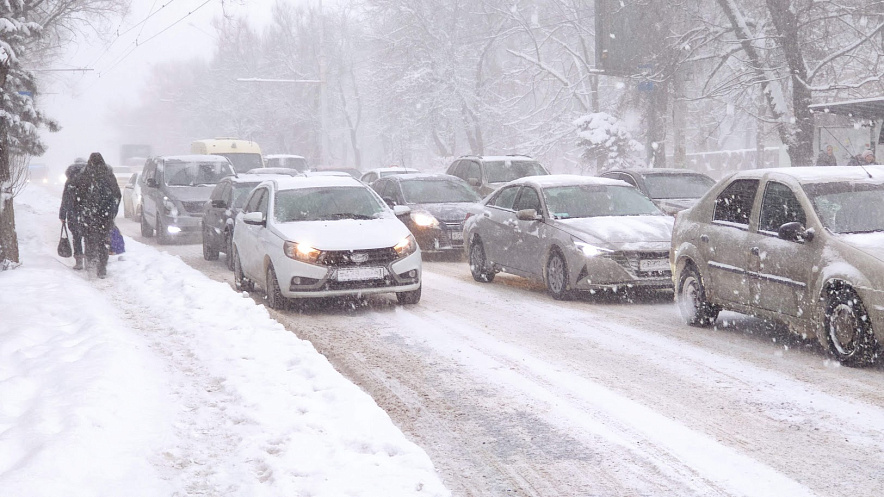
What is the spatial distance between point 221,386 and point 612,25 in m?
21.5

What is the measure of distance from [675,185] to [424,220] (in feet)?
14.2

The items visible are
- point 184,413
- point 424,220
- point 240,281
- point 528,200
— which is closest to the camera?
point 184,413

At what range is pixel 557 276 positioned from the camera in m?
12.1

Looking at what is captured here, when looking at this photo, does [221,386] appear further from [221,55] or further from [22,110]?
[221,55]

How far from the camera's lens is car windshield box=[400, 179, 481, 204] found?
18766 millimetres

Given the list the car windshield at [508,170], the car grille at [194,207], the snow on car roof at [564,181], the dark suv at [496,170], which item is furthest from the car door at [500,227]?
the car grille at [194,207]

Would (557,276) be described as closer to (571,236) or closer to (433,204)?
(571,236)

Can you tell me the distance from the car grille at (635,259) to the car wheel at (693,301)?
4.15ft

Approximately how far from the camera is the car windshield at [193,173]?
71.8 feet

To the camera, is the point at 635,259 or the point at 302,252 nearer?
the point at 302,252

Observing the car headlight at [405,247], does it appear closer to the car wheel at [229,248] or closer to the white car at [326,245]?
the white car at [326,245]

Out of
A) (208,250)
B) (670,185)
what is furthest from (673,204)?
(208,250)

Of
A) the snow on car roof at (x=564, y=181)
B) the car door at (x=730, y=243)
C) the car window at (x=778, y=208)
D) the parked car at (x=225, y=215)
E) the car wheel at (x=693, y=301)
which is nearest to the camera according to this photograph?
the car window at (x=778, y=208)

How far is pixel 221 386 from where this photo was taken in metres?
7.20
